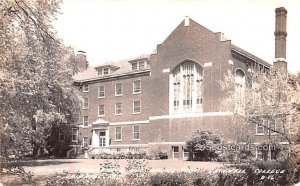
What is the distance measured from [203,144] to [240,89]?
1.81 meters

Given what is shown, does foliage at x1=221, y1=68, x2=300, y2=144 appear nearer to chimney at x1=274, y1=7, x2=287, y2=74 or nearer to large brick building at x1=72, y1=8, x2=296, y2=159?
large brick building at x1=72, y1=8, x2=296, y2=159

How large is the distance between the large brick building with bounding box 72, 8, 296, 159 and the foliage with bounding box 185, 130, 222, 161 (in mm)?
194

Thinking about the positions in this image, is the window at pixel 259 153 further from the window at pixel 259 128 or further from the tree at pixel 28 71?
the tree at pixel 28 71

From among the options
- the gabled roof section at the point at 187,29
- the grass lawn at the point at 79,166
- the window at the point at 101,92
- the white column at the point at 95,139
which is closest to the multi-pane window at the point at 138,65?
the window at the point at 101,92

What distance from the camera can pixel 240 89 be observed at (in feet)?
40.0

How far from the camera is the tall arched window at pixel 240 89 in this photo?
11742 millimetres

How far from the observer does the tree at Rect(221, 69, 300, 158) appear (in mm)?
11039

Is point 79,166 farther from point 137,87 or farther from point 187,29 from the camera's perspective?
point 187,29

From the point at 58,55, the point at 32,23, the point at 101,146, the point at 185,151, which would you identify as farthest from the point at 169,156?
the point at 32,23

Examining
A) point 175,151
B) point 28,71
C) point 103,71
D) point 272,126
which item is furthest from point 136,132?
point 28,71

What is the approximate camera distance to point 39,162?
11242mm

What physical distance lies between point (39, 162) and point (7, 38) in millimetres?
3146

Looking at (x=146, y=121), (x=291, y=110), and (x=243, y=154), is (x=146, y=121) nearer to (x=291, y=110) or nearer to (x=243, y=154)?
(x=243, y=154)

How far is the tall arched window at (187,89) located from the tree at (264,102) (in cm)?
91
